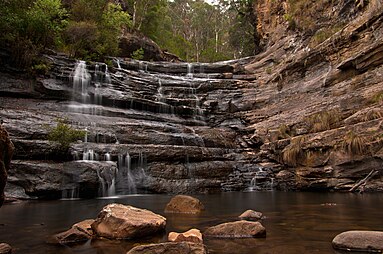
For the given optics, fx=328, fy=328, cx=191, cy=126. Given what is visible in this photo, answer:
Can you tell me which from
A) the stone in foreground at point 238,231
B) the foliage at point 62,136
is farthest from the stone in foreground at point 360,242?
the foliage at point 62,136

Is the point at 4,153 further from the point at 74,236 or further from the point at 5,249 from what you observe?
the point at 74,236

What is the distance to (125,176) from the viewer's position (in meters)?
14.4

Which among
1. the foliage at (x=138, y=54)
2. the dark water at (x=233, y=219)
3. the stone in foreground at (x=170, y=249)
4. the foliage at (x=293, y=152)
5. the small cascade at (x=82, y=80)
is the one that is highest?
the foliage at (x=138, y=54)

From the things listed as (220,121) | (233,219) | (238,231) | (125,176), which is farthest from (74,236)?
(220,121)

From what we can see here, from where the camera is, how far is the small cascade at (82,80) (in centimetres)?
2056

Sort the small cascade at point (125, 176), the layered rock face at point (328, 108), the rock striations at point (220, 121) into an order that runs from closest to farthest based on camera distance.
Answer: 1. the rock striations at point (220, 121)
2. the layered rock face at point (328, 108)
3. the small cascade at point (125, 176)

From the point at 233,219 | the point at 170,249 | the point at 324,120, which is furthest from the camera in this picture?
the point at 324,120

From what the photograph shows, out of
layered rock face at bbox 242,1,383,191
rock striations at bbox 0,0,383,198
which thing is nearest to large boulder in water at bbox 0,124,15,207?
rock striations at bbox 0,0,383,198

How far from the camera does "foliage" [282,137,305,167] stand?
1501 centimetres

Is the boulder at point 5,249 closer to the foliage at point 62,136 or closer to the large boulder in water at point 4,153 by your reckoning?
the large boulder in water at point 4,153

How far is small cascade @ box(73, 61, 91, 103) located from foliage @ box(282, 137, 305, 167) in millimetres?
12457

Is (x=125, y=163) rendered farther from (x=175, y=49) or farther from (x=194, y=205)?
(x=175, y=49)

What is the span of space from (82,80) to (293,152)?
13.9 meters

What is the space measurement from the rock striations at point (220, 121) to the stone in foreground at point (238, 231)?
8.24 meters
